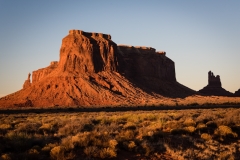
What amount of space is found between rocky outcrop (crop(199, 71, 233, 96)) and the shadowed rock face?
2460cm

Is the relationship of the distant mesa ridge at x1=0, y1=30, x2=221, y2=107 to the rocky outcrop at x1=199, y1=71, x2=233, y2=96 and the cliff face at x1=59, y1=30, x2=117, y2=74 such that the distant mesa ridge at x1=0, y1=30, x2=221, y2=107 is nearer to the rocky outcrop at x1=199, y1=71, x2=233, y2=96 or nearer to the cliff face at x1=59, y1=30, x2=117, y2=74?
the cliff face at x1=59, y1=30, x2=117, y2=74

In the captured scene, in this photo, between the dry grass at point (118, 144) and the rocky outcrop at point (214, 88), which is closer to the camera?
the dry grass at point (118, 144)

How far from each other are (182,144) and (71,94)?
67.0 meters

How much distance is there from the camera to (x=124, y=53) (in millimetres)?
116625

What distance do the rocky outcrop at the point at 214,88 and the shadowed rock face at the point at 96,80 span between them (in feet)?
80.7

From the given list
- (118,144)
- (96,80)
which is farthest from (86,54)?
(118,144)

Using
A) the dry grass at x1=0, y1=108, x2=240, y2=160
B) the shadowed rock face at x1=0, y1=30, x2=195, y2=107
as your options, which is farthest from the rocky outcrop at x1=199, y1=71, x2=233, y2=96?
the dry grass at x1=0, y1=108, x2=240, y2=160

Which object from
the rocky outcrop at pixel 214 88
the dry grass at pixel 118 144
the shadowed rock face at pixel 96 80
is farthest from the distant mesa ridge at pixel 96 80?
the dry grass at pixel 118 144

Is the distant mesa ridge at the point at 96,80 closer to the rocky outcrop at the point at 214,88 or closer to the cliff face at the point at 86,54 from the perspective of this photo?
the cliff face at the point at 86,54

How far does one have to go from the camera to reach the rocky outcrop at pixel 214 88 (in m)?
134

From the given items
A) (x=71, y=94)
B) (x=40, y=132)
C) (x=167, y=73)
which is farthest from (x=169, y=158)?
(x=167, y=73)

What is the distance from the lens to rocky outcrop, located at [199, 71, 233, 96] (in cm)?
13412

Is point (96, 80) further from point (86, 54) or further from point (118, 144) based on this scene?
point (118, 144)

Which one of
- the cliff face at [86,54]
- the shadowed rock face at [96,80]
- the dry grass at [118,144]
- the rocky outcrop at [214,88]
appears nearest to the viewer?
the dry grass at [118,144]
